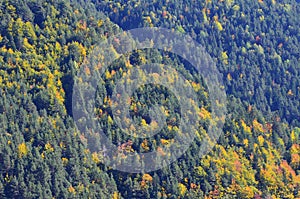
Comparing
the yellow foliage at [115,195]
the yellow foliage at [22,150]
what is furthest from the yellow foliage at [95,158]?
the yellow foliage at [22,150]

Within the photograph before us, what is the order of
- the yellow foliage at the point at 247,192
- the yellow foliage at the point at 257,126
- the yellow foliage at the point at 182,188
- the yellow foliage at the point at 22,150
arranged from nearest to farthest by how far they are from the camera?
the yellow foliage at the point at 22,150, the yellow foliage at the point at 182,188, the yellow foliage at the point at 247,192, the yellow foliage at the point at 257,126

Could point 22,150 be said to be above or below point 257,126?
below

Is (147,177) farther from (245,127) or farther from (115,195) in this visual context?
(245,127)

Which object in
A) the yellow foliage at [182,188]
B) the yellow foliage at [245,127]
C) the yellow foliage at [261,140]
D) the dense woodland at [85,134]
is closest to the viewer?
the dense woodland at [85,134]

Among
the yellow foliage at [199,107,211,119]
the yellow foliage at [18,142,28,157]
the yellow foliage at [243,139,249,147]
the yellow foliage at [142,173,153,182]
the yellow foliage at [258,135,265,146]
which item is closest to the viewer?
the yellow foliage at [18,142,28,157]

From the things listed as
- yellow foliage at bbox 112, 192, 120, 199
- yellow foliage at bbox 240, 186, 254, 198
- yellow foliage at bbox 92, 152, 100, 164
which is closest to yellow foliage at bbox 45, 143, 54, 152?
yellow foliage at bbox 92, 152, 100, 164

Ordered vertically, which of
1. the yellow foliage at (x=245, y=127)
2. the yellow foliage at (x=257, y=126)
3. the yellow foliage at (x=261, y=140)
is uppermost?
the yellow foliage at (x=257, y=126)

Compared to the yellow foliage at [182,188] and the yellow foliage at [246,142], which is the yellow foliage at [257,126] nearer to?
the yellow foliage at [246,142]

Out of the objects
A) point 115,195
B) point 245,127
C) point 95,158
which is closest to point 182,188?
point 115,195

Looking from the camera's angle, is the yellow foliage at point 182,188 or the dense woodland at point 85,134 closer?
the dense woodland at point 85,134

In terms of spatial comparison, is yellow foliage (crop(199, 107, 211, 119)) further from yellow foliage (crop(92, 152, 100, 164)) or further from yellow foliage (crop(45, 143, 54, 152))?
A: yellow foliage (crop(45, 143, 54, 152))

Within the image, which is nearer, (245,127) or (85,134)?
(85,134)

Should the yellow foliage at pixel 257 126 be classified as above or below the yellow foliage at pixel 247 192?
above
